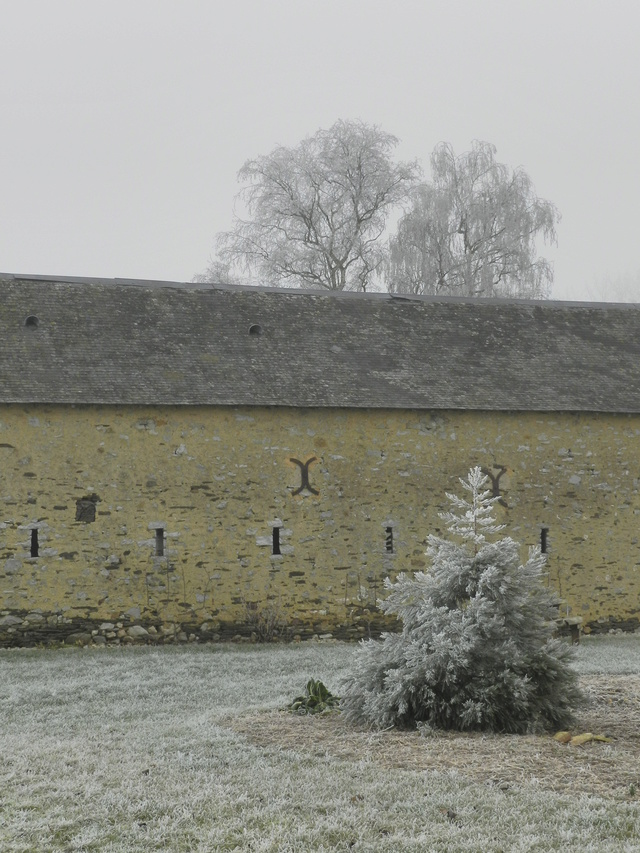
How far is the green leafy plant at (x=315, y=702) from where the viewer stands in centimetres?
827

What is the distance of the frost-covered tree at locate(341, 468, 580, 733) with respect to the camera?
7.33 meters

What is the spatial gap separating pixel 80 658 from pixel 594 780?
27.0 feet

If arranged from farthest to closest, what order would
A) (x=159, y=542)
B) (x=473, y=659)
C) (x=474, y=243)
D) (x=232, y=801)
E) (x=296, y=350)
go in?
(x=474, y=243), (x=296, y=350), (x=159, y=542), (x=473, y=659), (x=232, y=801)

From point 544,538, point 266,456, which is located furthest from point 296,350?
point 544,538

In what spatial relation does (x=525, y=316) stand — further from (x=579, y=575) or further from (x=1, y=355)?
(x=1, y=355)

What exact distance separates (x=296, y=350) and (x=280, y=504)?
2.67 m

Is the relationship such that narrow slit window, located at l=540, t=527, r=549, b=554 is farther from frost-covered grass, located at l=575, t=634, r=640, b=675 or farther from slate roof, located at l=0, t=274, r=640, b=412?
slate roof, located at l=0, t=274, r=640, b=412

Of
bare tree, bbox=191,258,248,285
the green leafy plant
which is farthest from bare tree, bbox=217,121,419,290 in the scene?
the green leafy plant

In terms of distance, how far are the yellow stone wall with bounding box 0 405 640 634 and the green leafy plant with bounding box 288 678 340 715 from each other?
6.02m

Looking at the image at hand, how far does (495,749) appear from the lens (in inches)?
260

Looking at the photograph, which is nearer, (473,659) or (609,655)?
(473,659)

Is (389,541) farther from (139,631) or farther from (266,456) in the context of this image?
(139,631)

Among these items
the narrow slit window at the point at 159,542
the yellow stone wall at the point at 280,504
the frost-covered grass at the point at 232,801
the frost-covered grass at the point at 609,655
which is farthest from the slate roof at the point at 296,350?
the frost-covered grass at the point at 232,801

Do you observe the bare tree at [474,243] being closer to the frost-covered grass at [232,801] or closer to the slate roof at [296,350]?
the slate roof at [296,350]
